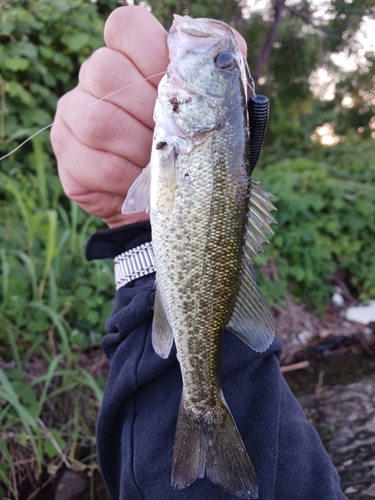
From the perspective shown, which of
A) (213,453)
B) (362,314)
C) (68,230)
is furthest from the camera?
(362,314)

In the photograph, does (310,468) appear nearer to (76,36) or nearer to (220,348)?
(220,348)

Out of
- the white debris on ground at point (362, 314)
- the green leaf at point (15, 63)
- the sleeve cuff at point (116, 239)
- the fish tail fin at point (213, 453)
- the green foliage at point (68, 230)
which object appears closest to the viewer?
the fish tail fin at point (213, 453)

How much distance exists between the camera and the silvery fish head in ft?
4.23

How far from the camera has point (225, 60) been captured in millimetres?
1312

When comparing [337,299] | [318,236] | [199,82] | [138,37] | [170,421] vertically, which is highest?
[138,37]

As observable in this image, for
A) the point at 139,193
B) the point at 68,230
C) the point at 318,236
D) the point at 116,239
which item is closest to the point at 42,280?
the point at 68,230

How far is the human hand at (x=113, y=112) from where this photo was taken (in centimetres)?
129

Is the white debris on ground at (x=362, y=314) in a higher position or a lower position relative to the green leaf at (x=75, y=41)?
lower

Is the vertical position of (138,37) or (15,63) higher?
(138,37)

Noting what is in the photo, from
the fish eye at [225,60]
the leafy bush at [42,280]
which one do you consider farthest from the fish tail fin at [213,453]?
the leafy bush at [42,280]

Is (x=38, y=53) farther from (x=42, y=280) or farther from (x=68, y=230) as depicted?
(x=42, y=280)

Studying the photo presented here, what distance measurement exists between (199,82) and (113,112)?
300 millimetres

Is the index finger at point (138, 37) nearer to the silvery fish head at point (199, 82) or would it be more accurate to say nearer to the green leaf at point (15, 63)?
the silvery fish head at point (199, 82)

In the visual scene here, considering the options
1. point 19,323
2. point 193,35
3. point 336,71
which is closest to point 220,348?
point 193,35
